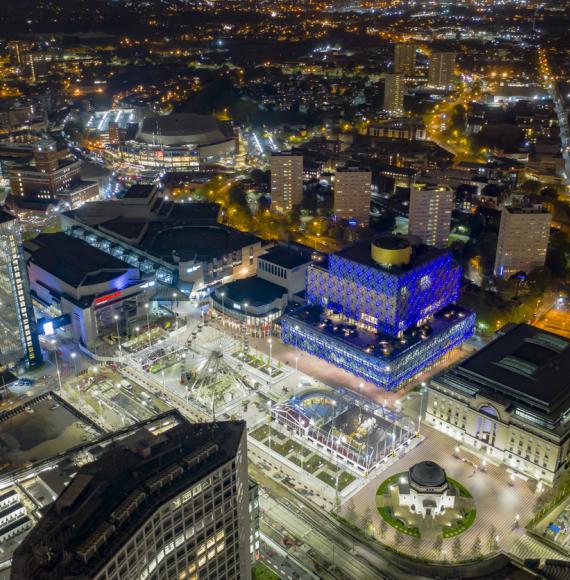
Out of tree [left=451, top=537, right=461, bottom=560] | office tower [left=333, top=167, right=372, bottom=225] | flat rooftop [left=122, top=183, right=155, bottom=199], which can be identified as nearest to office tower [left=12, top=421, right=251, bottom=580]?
tree [left=451, top=537, right=461, bottom=560]

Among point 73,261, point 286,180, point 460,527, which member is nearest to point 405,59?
point 286,180

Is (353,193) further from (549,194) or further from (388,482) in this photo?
(388,482)

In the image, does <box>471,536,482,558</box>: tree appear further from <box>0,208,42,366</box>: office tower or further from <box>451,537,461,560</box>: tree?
<box>0,208,42,366</box>: office tower

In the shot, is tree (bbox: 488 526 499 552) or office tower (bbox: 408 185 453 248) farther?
office tower (bbox: 408 185 453 248)

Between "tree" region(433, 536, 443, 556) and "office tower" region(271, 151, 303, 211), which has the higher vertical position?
"office tower" region(271, 151, 303, 211)

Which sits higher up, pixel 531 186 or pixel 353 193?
pixel 353 193

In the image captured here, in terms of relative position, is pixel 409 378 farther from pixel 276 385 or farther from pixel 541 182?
pixel 541 182
